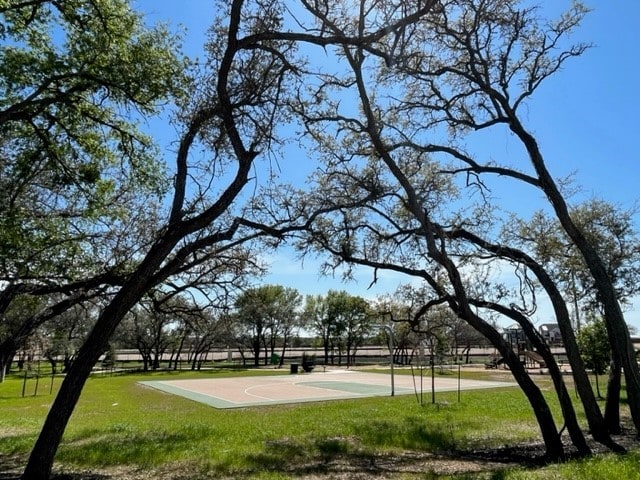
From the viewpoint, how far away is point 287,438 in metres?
11.5

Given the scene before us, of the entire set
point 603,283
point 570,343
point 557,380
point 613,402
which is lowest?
point 613,402

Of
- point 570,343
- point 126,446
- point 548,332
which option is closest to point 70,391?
point 126,446

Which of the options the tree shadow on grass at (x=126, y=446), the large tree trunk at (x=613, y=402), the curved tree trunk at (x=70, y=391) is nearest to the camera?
the curved tree trunk at (x=70, y=391)

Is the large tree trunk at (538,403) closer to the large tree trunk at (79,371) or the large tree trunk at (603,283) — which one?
the large tree trunk at (603,283)

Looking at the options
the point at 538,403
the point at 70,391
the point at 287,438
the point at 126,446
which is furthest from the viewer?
the point at 287,438

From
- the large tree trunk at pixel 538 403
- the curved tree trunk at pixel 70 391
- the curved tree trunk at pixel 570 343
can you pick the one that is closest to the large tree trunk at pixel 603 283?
the curved tree trunk at pixel 570 343

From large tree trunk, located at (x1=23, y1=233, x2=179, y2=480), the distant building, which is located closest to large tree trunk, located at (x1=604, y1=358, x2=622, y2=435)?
the distant building

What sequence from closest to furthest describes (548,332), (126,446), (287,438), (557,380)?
(557,380) < (126,446) < (287,438) < (548,332)

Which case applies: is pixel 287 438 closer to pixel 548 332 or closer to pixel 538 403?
pixel 538 403

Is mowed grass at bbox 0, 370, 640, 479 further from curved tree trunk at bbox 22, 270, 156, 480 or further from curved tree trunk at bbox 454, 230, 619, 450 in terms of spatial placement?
curved tree trunk at bbox 22, 270, 156, 480

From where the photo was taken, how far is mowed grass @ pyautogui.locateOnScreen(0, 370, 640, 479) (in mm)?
8047

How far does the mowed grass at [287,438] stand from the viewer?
8.05 meters

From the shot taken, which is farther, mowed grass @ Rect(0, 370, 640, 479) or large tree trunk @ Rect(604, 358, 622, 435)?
large tree trunk @ Rect(604, 358, 622, 435)

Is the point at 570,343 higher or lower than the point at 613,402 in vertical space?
higher
